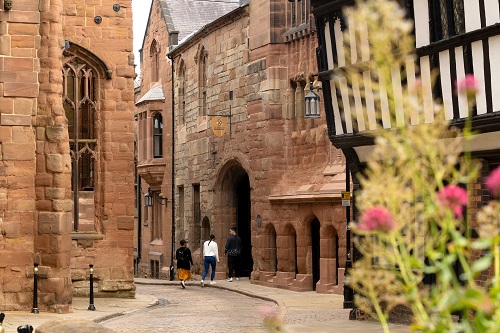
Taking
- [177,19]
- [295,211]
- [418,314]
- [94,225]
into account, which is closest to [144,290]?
[295,211]

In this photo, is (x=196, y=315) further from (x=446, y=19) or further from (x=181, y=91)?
(x=181, y=91)

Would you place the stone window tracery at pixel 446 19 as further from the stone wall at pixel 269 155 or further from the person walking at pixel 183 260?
the person walking at pixel 183 260

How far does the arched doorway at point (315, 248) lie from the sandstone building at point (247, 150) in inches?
0.9

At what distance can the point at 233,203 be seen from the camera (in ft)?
110

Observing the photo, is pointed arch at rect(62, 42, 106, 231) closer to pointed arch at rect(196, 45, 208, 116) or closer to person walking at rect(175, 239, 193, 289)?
person walking at rect(175, 239, 193, 289)

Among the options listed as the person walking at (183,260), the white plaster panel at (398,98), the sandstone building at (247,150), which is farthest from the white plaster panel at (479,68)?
the person walking at (183,260)

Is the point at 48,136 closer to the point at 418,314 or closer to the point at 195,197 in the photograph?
the point at 418,314

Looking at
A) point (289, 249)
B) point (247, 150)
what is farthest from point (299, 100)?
point (289, 249)

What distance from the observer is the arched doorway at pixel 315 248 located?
27.1 metres

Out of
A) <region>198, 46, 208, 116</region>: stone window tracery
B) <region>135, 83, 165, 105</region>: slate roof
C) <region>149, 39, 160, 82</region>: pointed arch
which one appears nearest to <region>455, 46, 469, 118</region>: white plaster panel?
<region>198, 46, 208, 116</region>: stone window tracery

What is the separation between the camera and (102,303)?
2084cm

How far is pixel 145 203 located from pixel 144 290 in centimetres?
1345

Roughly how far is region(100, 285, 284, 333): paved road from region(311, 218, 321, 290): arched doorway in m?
1.87

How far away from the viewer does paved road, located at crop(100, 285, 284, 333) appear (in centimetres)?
1703
